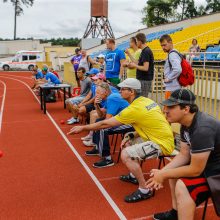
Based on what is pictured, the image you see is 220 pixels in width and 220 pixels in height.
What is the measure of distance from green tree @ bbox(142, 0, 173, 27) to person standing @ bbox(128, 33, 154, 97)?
49.9m

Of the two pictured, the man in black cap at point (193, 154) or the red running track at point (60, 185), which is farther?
the red running track at point (60, 185)

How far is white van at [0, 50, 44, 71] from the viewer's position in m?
39.5

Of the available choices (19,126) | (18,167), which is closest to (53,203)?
(18,167)

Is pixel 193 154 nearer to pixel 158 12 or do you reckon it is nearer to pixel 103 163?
pixel 103 163

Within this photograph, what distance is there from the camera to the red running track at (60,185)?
13.3 feet

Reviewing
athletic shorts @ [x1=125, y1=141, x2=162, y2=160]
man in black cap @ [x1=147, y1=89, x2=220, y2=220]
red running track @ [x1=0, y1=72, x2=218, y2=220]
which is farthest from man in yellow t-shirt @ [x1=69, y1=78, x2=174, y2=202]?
man in black cap @ [x1=147, y1=89, x2=220, y2=220]

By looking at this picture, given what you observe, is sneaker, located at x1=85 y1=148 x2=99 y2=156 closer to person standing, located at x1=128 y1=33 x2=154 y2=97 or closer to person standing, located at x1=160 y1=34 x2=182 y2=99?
person standing, located at x1=128 y1=33 x2=154 y2=97

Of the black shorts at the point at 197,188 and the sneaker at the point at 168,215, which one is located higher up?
the black shorts at the point at 197,188

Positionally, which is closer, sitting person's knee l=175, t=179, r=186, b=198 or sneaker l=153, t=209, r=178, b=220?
sitting person's knee l=175, t=179, r=186, b=198

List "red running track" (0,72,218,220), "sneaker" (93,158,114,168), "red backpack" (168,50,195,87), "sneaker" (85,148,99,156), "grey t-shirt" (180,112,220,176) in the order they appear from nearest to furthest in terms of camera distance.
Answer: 1. "grey t-shirt" (180,112,220,176)
2. "red running track" (0,72,218,220)
3. "sneaker" (93,158,114,168)
4. "red backpack" (168,50,195,87)
5. "sneaker" (85,148,99,156)

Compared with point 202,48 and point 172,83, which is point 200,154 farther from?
point 202,48

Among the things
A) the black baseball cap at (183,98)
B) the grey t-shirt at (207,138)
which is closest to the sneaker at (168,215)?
the grey t-shirt at (207,138)

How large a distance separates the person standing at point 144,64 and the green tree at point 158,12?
164 ft

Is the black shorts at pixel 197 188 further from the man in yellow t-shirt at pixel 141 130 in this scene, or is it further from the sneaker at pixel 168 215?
the man in yellow t-shirt at pixel 141 130
